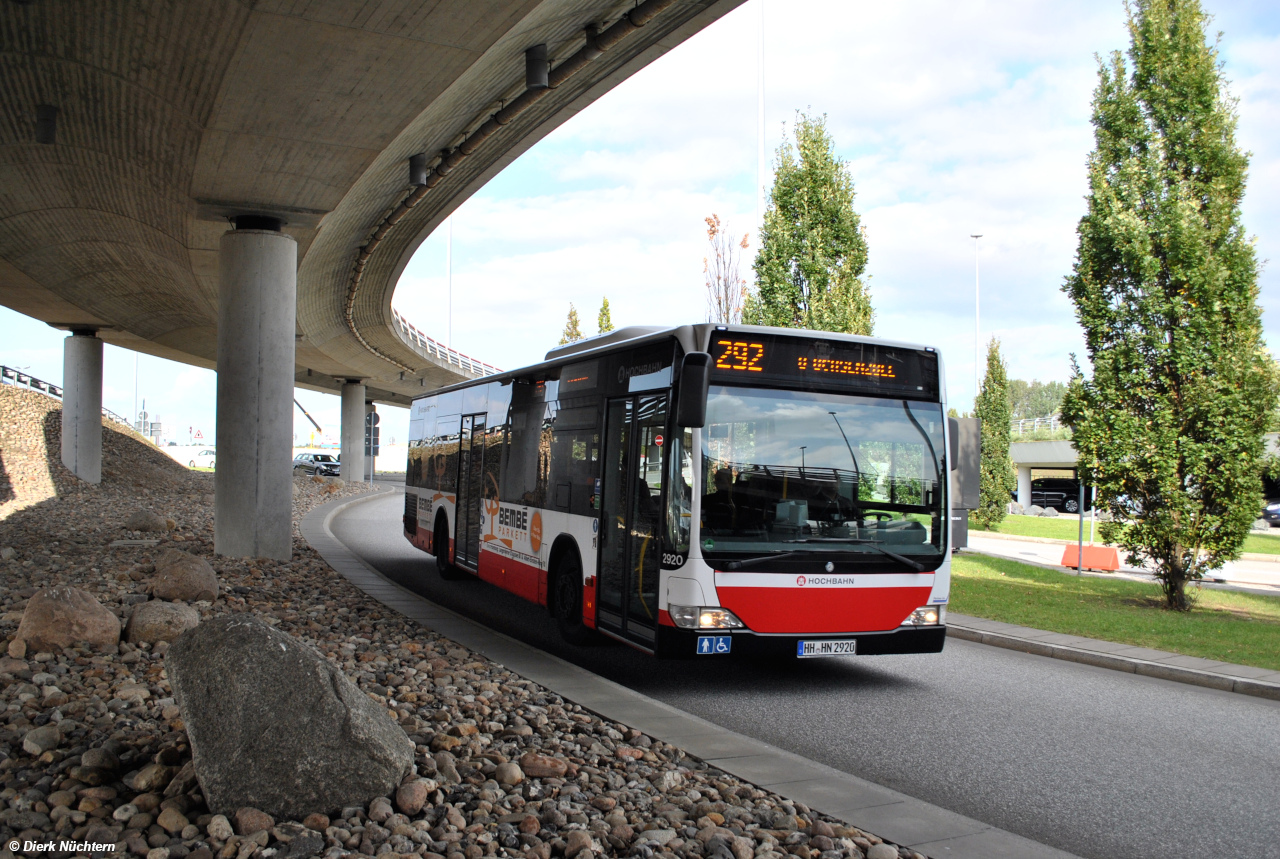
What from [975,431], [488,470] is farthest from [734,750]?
[975,431]

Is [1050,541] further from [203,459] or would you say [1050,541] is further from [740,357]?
[203,459]

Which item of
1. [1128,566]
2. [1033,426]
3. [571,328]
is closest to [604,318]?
[571,328]

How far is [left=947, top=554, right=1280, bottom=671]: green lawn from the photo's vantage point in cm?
1132

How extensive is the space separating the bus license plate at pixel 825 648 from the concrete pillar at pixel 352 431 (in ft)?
167

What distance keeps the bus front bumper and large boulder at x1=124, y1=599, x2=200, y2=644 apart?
417 cm

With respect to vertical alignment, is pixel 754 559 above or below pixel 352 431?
below

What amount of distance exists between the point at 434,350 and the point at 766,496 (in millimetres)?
40047

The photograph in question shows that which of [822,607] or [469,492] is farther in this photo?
[469,492]

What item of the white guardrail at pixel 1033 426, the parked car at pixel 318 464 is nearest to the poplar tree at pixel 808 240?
the parked car at pixel 318 464

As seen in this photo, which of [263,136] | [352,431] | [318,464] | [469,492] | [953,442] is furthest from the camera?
[318,464]

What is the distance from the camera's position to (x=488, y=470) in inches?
527

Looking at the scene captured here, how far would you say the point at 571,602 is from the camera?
34.0ft

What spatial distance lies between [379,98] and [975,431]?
10.3 m

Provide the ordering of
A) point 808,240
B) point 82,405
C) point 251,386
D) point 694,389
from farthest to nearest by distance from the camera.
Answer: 1. point 82,405
2. point 808,240
3. point 251,386
4. point 694,389
